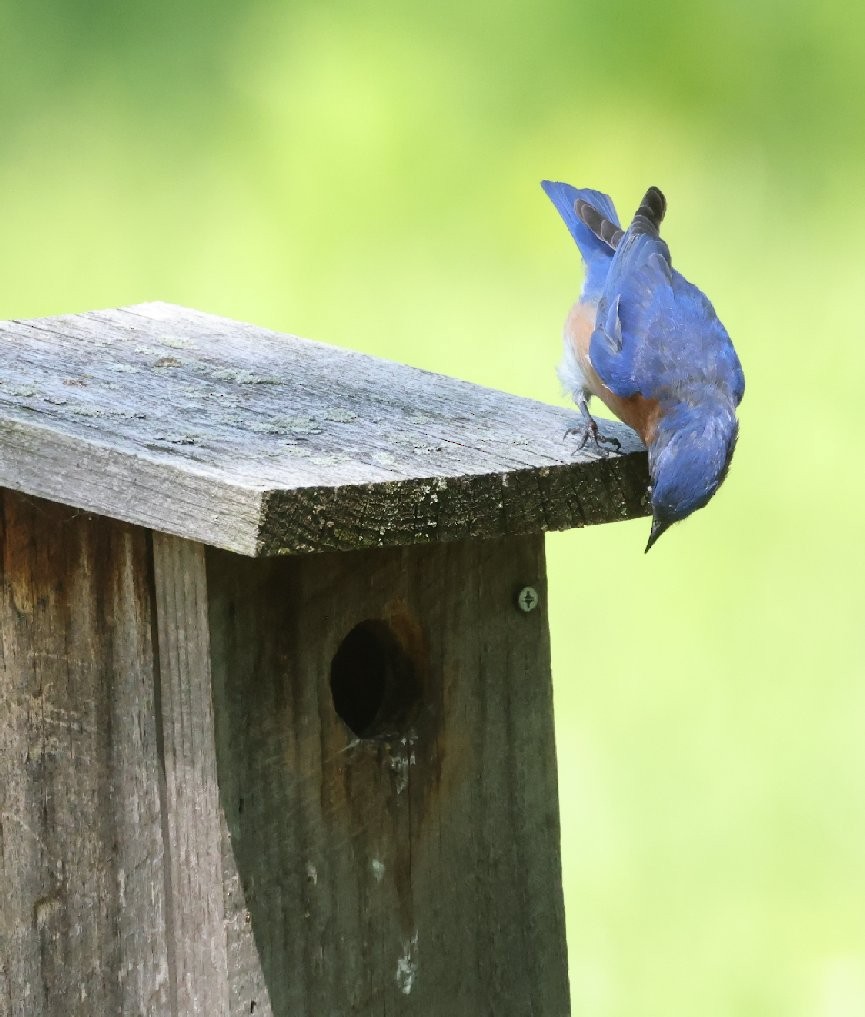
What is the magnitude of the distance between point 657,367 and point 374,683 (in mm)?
885

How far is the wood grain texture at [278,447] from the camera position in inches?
83.4

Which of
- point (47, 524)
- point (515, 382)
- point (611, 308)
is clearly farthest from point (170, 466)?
point (515, 382)

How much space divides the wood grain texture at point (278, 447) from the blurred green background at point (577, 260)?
1866 mm

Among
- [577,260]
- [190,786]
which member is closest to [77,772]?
[190,786]

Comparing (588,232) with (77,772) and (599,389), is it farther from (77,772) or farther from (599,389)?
(77,772)

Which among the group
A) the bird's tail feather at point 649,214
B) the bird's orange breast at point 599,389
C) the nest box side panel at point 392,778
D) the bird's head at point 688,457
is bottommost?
the nest box side panel at point 392,778

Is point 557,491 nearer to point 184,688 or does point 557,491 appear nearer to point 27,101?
point 184,688

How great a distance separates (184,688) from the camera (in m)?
2.32

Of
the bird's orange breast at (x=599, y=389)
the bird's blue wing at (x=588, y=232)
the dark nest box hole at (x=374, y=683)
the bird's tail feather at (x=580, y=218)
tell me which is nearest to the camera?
the dark nest box hole at (x=374, y=683)

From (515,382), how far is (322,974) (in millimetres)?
3393

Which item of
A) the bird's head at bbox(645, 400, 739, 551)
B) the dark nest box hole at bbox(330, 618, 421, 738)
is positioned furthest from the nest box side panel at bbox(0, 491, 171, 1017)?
the bird's head at bbox(645, 400, 739, 551)

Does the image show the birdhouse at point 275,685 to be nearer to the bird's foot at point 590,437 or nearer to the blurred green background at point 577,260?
the bird's foot at point 590,437

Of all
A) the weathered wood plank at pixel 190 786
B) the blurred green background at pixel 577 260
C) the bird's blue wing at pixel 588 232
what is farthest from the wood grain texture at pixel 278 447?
the blurred green background at pixel 577 260

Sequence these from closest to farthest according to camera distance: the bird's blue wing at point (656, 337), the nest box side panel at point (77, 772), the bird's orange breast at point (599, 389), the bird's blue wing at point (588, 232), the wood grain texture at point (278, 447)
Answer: the wood grain texture at point (278, 447) < the nest box side panel at point (77, 772) < the bird's orange breast at point (599, 389) < the bird's blue wing at point (656, 337) < the bird's blue wing at point (588, 232)
